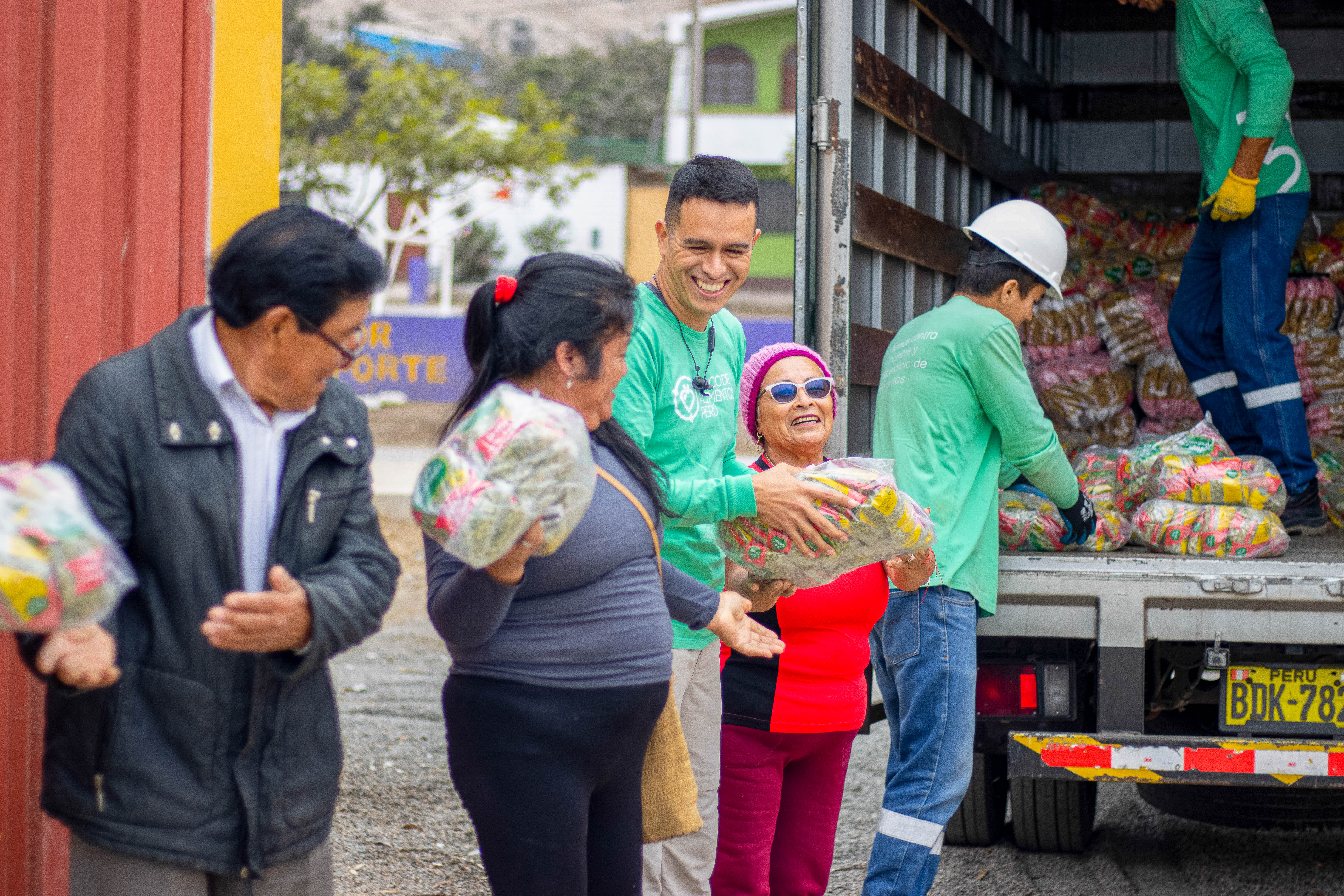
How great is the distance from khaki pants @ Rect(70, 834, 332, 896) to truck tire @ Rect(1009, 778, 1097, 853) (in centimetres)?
269

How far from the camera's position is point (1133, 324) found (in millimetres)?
5262

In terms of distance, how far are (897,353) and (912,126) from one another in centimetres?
98

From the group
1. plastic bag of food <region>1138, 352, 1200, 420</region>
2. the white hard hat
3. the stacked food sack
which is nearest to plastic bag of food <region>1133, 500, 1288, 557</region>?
the white hard hat

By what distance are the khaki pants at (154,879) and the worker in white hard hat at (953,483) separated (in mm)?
1601

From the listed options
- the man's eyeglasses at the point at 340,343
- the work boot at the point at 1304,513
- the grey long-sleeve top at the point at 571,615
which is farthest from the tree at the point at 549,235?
the man's eyeglasses at the point at 340,343

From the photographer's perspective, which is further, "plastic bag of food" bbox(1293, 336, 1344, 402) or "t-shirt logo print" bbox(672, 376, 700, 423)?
"plastic bag of food" bbox(1293, 336, 1344, 402)

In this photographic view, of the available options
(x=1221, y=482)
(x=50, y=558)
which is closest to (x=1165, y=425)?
(x=1221, y=482)

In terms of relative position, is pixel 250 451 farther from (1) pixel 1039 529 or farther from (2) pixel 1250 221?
(2) pixel 1250 221

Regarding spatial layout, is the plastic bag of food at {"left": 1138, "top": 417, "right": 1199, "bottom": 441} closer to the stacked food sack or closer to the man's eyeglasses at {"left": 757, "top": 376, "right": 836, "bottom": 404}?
the stacked food sack

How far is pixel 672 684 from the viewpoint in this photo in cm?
252

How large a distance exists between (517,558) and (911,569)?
1.29m

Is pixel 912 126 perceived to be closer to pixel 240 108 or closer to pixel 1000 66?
pixel 1000 66

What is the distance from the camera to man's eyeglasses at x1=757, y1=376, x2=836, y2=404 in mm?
2805

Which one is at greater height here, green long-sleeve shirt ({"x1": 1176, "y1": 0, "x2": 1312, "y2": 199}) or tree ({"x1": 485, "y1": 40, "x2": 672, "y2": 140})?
tree ({"x1": 485, "y1": 40, "x2": 672, "y2": 140})
